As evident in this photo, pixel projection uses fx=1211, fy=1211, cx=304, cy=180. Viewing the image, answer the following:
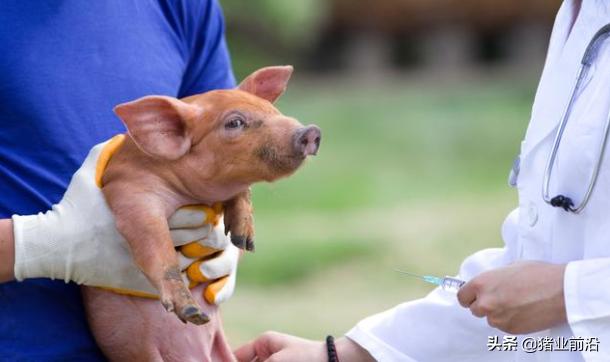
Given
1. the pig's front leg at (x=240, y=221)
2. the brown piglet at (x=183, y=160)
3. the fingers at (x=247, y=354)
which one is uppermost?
the brown piglet at (x=183, y=160)

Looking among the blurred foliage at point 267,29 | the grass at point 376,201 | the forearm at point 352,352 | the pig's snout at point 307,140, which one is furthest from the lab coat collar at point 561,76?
the blurred foliage at point 267,29

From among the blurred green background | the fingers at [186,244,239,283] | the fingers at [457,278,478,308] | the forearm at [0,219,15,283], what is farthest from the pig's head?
the blurred green background

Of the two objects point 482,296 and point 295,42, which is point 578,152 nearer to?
point 482,296

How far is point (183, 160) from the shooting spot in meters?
2.40

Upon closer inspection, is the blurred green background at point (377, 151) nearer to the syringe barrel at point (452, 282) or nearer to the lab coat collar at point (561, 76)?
the syringe barrel at point (452, 282)

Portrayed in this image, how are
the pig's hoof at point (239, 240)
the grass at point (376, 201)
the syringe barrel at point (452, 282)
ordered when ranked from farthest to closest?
the grass at point (376, 201) < the syringe barrel at point (452, 282) < the pig's hoof at point (239, 240)

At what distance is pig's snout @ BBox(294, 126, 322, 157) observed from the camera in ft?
7.33

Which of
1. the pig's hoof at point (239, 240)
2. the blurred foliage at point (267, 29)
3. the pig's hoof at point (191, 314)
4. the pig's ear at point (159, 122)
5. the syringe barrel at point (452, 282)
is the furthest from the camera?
the blurred foliage at point (267, 29)

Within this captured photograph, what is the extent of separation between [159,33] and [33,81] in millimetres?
358

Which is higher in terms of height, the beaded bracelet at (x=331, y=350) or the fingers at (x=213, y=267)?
the fingers at (x=213, y=267)

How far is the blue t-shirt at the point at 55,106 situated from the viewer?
250 centimetres

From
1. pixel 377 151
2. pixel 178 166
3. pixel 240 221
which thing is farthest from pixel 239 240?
pixel 377 151

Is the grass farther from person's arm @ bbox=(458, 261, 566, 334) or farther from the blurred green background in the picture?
person's arm @ bbox=(458, 261, 566, 334)

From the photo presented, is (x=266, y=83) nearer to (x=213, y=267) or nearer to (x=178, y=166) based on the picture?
(x=178, y=166)
